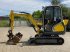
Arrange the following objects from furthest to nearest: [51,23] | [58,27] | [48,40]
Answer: [51,23] → [58,27] → [48,40]

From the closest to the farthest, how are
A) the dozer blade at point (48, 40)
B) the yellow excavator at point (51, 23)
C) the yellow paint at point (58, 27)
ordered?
1. the dozer blade at point (48, 40)
2. the yellow excavator at point (51, 23)
3. the yellow paint at point (58, 27)

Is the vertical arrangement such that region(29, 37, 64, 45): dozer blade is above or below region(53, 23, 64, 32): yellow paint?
below

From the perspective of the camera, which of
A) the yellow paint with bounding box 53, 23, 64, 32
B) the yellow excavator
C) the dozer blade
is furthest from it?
the yellow paint with bounding box 53, 23, 64, 32

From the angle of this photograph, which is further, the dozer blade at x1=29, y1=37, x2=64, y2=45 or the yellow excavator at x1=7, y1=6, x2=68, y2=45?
the yellow excavator at x1=7, y1=6, x2=68, y2=45

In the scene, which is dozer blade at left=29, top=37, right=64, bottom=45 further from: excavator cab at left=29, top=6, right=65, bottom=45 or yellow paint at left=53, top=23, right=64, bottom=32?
yellow paint at left=53, top=23, right=64, bottom=32

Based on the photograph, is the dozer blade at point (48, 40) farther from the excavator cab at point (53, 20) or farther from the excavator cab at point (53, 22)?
the excavator cab at point (53, 20)

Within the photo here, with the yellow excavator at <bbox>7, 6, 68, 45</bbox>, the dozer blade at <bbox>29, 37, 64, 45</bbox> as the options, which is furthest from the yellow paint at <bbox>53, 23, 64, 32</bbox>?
the dozer blade at <bbox>29, 37, 64, 45</bbox>

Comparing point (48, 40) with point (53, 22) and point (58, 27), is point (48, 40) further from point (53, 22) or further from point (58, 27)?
point (53, 22)

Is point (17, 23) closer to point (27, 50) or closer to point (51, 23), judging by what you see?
point (51, 23)

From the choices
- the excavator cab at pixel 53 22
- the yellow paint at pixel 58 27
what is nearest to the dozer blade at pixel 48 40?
the excavator cab at pixel 53 22

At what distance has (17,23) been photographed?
55250 millimetres

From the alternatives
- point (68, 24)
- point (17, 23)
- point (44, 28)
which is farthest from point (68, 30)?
point (17, 23)

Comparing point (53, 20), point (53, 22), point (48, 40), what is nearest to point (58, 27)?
point (53, 22)

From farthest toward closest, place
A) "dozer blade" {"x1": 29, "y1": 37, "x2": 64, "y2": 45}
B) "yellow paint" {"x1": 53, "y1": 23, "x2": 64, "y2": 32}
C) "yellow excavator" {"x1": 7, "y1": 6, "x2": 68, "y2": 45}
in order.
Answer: "yellow paint" {"x1": 53, "y1": 23, "x2": 64, "y2": 32}
"yellow excavator" {"x1": 7, "y1": 6, "x2": 68, "y2": 45}
"dozer blade" {"x1": 29, "y1": 37, "x2": 64, "y2": 45}
